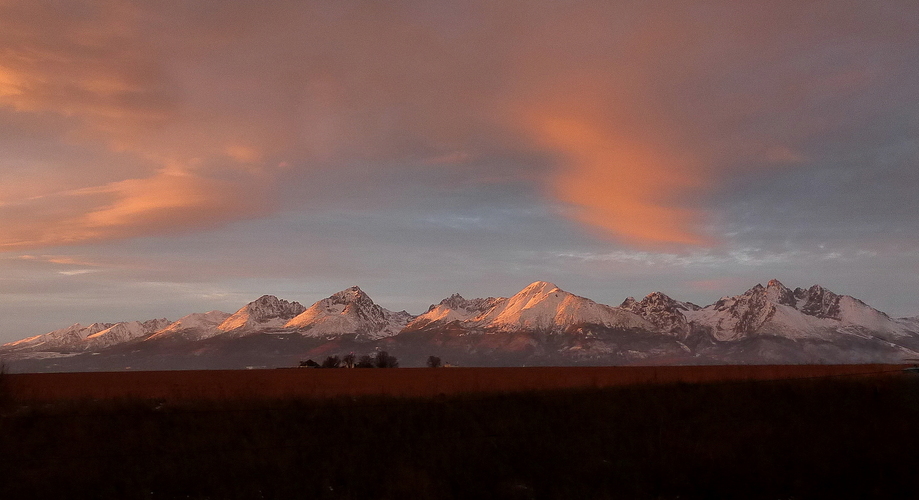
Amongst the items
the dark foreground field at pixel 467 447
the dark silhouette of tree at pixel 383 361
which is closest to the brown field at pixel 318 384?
the dark foreground field at pixel 467 447

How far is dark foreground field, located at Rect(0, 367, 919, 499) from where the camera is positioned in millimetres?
20422

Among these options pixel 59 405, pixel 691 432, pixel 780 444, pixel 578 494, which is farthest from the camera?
pixel 59 405

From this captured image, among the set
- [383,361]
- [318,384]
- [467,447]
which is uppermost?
[383,361]

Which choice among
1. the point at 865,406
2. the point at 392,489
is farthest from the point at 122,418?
the point at 865,406

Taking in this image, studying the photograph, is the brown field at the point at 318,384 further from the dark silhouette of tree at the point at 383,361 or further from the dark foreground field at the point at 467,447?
the dark silhouette of tree at the point at 383,361

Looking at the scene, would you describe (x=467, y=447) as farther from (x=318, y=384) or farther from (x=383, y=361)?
(x=383, y=361)

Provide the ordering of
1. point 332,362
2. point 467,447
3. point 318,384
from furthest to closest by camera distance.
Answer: point 332,362
point 318,384
point 467,447

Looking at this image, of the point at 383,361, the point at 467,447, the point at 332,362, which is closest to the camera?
the point at 467,447

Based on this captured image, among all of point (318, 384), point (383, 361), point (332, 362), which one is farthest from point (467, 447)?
point (332, 362)

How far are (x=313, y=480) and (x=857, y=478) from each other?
16.8 m

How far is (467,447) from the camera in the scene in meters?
24.5

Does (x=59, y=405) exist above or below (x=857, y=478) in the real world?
above

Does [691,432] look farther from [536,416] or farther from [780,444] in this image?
[536,416]

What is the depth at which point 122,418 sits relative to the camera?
28.8 meters
